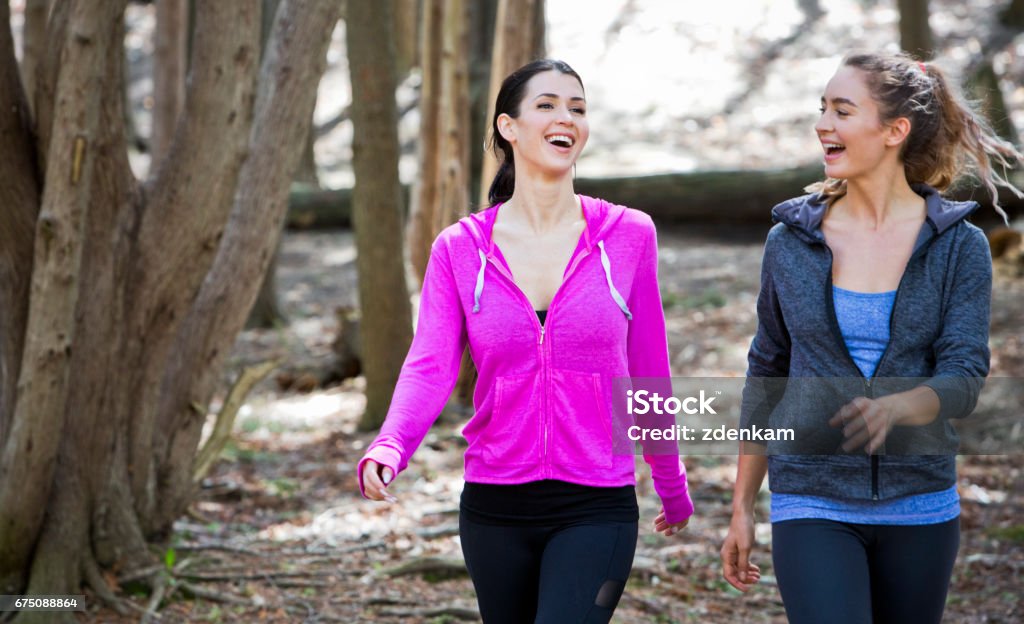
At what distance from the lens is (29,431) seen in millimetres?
5203

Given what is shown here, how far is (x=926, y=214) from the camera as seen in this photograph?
3.36m

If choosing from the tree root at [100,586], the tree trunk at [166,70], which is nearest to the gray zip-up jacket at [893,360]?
the tree root at [100,586]

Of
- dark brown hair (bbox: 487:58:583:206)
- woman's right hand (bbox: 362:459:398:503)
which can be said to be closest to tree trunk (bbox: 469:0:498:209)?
dark brown hair (bbox: 487:58:583:206)

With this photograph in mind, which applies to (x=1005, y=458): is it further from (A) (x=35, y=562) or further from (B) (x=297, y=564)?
(A) (x=35, y=562)

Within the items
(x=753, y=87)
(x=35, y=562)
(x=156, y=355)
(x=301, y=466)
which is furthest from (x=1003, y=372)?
(x=753, y=87)

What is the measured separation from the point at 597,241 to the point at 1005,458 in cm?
646

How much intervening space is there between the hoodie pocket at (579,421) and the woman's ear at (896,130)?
106cm

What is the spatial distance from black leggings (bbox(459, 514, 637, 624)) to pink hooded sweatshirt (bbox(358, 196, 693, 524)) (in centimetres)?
15

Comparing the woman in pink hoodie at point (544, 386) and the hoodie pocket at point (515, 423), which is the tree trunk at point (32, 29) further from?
the hoodie pocket at point (515, 423)

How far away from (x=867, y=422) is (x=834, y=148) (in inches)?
33.4

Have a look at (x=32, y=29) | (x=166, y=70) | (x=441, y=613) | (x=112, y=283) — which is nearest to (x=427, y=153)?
(x=32, y=29)

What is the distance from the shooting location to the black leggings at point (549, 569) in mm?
3252

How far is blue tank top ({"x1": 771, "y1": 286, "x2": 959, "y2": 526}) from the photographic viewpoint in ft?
10.3

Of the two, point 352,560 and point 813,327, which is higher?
point 813,327
